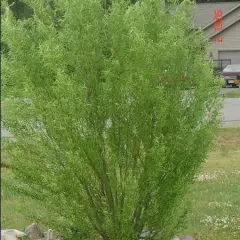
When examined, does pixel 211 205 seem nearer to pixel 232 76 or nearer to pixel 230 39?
pixel 232 76

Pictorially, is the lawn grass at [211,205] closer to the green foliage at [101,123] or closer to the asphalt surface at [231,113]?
the green foliage at [101,123]

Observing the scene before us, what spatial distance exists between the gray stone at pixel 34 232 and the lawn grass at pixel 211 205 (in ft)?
0.86

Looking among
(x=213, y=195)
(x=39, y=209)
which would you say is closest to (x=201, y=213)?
(x=213, y=195)

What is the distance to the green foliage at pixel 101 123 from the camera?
20.5 ft

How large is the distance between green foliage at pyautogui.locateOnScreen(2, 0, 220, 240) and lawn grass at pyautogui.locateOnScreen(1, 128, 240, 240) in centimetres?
55

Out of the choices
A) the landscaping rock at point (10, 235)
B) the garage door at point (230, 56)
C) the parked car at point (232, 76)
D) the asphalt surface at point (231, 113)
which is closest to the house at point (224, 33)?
the garage door at point (230, 56)

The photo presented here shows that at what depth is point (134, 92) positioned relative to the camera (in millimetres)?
6324

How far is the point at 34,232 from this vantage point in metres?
8.58

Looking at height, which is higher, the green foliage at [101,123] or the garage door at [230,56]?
the green foliage at [101,123]

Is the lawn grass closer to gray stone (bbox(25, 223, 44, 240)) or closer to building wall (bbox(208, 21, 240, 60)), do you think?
gray stone (bbox(25, 223, 44, 240))

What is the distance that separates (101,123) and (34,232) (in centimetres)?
277

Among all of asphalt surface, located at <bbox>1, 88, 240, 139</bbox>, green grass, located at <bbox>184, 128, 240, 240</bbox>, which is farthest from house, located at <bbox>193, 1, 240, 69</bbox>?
green grass, located at <bbox>184, 128, 240, 240</bbox>

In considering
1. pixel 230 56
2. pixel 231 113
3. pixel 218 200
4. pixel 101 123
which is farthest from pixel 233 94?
pixel 101 123

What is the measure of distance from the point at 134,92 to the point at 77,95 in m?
0.58
